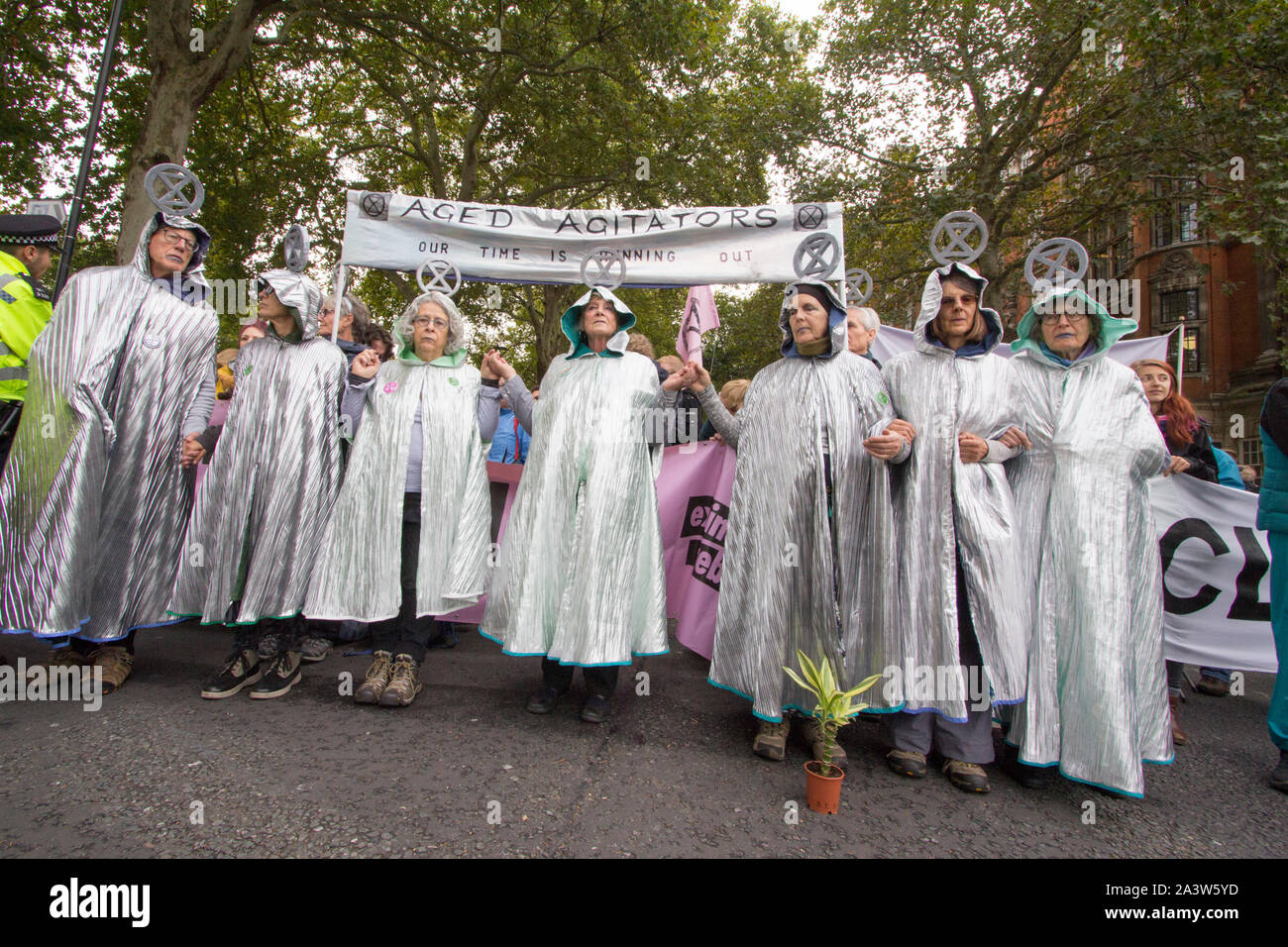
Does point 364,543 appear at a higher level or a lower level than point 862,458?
lower

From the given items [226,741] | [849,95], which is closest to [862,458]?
[226,741]

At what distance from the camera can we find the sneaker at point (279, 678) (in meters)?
3.42

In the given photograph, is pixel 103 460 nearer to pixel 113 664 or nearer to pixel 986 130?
pixel 113 664

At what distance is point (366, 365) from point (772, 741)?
2766 mm

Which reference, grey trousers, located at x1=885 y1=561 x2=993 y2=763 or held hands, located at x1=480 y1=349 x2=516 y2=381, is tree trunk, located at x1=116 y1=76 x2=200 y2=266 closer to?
held hands, located at x1=480 y1=349 x2=516 y2=381

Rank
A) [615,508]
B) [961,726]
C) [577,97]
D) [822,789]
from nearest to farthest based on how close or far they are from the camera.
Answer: [822,789]
[961,726]
[615,508]
[577,97]

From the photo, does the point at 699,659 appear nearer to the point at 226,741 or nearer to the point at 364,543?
the point at 364,543

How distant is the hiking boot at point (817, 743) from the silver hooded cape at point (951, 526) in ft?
1.13

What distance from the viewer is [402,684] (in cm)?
337

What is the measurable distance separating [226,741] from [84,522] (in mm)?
1286

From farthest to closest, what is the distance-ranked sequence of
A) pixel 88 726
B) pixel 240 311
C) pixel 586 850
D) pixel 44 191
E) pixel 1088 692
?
pixel 44 191, pixel 240 311, pixel 88 726, pixel 1088 692, pixel 586 850

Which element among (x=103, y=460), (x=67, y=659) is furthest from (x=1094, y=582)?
(x=67, y=659)

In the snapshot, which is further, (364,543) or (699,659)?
(699,659)

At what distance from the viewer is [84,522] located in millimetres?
3252
